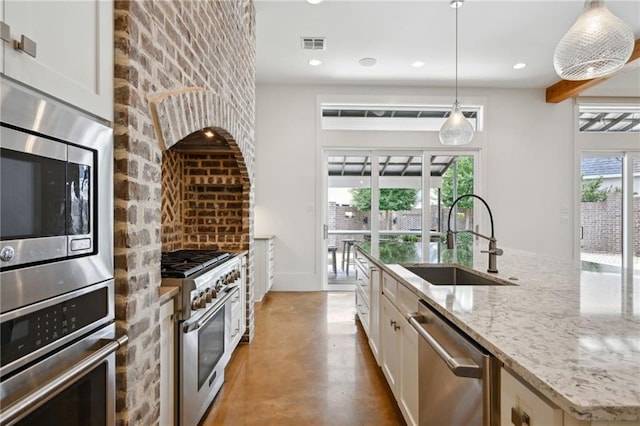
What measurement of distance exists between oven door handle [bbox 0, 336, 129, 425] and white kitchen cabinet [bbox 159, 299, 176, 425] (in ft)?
1.54

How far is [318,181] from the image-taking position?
549cm

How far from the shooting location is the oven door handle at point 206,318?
1704mm

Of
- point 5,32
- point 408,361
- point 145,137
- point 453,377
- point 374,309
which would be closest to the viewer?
point 5,32

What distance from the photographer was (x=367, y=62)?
4672mm

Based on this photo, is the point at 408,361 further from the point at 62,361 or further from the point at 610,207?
the point at 610,207

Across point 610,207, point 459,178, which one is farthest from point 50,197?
point 610,207

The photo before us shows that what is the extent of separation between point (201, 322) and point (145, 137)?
1.02 m

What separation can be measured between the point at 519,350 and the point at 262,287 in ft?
13.4

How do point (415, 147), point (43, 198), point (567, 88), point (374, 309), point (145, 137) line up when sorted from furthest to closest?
point (415, 147), point (567, 88), point (374, 309), point (145, 137), point (43, 198)

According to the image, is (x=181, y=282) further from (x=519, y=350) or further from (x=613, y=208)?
(x=613, y=208)

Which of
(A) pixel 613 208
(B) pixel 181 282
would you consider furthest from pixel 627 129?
(B) pixel 181 282

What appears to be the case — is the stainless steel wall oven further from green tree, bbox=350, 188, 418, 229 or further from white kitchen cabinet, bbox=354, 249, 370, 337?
green tree, bbox=350, 188, 418, 229

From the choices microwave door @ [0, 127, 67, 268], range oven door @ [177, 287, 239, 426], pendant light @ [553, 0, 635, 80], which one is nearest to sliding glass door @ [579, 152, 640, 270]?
pendant light @ [553, 0, 635, 80]

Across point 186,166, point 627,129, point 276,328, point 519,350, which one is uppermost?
point 627,129
